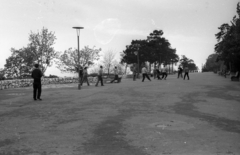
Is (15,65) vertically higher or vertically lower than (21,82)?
higher

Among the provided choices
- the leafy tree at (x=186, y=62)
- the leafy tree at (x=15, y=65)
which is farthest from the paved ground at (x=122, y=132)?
the leafy tree at (x=186, y=62)

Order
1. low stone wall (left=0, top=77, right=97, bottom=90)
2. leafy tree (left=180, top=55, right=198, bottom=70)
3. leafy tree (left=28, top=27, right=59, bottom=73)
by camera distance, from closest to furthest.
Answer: low stone wall (left=0, top=77, right=97, bottom=90) → leafy tree (left=28, top=27, right=59, bottom=73) → leafy tree (left=180, top=55, right=198, bottom=70)

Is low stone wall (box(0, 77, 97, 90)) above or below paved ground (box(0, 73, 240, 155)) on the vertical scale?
above

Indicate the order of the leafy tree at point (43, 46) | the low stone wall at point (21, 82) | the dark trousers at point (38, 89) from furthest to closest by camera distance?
the leafy tree at point (43, 46) < the low stone wall at point (21, 82) < the dark trousers at point (38, 89)

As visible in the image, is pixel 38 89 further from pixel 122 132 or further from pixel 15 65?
pixel 15 65

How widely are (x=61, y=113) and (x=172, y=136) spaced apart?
4.48m

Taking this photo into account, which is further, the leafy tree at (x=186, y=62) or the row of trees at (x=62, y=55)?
the leafy tree at (x=186, y=62)

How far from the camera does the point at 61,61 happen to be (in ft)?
203

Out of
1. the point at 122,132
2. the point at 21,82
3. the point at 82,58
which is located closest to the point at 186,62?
the point at 82,58

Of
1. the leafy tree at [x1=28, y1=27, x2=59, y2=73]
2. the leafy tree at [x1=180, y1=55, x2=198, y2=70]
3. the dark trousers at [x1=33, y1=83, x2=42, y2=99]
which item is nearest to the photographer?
the dark trousers at [x1=33, y1=83, x2=42, y2=99]

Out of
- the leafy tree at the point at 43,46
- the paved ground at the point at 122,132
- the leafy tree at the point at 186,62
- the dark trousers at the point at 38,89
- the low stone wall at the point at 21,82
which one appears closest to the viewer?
the paved ground at the point at 122,132

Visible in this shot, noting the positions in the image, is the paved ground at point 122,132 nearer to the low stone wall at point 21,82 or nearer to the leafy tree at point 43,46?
the low stone wall at point 21,82

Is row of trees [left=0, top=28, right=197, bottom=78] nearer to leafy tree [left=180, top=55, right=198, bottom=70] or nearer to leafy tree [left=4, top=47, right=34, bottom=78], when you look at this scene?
leafy tree [left=4, top=47, right=34, bottom=78]

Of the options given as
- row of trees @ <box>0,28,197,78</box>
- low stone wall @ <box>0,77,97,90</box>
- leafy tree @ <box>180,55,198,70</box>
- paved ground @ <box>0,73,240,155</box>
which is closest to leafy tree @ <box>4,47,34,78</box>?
row of trees @ <box>0,28,197,78</box>
